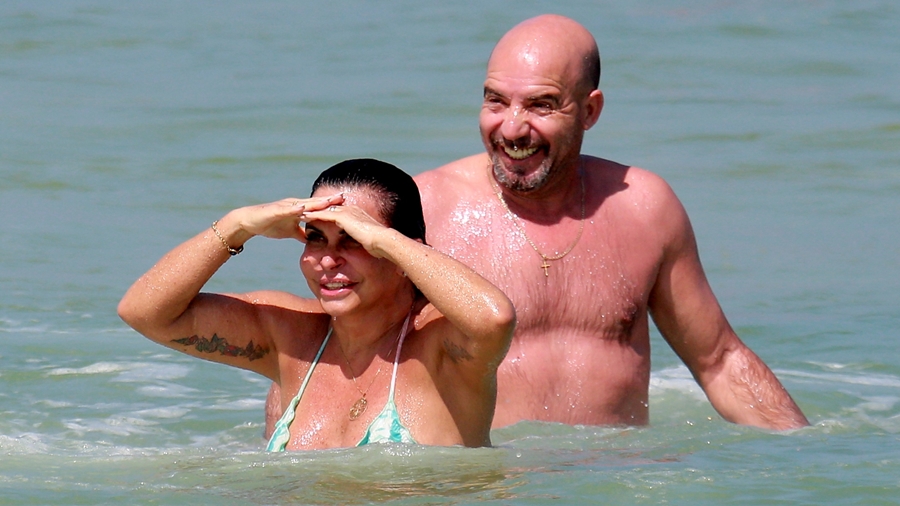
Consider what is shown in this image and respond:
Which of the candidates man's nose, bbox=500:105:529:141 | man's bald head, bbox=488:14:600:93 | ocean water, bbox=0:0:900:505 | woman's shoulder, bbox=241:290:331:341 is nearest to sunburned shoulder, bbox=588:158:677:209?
man's bald head, bbox=488:14:600:93

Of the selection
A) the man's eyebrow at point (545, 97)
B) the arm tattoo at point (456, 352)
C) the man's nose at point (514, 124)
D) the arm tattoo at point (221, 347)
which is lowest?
the arm tattoo at point (456, 352)

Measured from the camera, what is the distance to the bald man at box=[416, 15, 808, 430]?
5.61 m

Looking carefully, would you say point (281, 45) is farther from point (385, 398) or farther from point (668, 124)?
point (385, 398)

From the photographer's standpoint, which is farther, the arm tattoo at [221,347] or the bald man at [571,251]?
the bald man at [571,251]

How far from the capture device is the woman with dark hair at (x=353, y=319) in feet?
14.5

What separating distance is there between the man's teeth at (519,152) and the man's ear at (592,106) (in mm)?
264

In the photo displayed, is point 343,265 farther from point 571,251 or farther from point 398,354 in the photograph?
point 571,251

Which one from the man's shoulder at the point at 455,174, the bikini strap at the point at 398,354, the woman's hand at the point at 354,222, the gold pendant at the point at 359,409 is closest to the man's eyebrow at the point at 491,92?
the man's shoulder at the point at 455,174

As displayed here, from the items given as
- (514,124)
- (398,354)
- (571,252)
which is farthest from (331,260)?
(571,252)

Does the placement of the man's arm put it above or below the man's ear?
below

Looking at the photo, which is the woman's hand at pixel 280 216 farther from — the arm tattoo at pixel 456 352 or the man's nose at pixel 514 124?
the man's nose at pixel 514 124

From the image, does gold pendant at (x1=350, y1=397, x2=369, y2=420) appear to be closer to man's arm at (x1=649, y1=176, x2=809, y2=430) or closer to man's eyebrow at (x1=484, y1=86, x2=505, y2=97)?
man's eyebrow at (x1=484, y1=86, x2=505, y2=97)

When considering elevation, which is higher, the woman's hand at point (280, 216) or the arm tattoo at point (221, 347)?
the woman's hand at point (280, 216)

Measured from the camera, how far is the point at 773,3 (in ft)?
56.4
